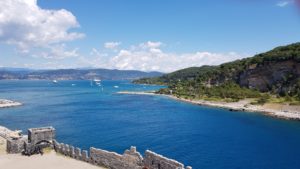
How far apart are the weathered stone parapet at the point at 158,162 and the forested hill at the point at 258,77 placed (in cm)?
8876

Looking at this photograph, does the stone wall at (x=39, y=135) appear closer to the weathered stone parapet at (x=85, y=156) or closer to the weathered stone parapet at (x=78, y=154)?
the weathered stone parapet at (x=78, y=154)

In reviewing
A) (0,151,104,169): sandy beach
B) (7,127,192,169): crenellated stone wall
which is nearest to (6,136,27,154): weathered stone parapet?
(7,127,192,169): crenellated stone wall

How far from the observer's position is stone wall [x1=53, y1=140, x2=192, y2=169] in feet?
75.9

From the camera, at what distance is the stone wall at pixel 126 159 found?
75.9 ft

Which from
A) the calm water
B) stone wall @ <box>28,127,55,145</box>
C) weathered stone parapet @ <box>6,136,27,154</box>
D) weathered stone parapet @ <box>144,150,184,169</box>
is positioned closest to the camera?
weathered stone parapet @ <box>144,150,184,169</box>

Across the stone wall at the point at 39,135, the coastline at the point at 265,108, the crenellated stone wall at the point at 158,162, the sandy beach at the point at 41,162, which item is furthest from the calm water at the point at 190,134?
the crenellated stone wall at the point at 158,162

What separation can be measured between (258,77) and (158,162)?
106m

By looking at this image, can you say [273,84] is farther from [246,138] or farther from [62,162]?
[62,162]

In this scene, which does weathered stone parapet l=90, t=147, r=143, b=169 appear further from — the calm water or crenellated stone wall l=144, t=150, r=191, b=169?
the calm water

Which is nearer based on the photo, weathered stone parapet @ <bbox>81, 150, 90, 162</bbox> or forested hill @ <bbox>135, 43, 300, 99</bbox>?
weathered stone parapet @ <bbox>81, 150, 90, 162</bbox>

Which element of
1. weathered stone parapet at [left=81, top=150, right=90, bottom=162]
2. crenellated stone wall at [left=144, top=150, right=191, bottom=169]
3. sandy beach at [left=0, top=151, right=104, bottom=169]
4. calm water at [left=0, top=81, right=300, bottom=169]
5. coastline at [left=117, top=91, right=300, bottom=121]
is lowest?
calm water at [left=0, top=81, right=300, bottom=169]

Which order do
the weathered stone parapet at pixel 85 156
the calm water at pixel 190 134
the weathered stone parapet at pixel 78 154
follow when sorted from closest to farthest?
the weathered stone parapet at pixel 85 156
the weathered stone parapet at pixel 78 154
the calm water at pixel 190 134

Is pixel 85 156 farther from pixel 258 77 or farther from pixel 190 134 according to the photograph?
pixel 258 77

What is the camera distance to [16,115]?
84.9 m
